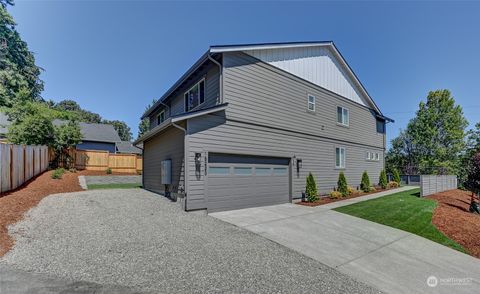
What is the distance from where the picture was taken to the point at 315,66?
512 inches

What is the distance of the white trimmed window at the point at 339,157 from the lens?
1405cm

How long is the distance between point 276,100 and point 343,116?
636 centimetres

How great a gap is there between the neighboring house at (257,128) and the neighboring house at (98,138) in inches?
638

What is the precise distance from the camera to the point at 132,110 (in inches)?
1705

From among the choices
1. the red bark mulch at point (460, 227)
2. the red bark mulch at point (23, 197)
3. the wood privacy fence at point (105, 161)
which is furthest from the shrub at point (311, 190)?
the wood privacy fence at point (105, 161)

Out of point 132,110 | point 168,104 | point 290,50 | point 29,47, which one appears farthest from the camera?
point 132,110

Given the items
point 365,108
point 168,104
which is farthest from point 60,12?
point 365,108

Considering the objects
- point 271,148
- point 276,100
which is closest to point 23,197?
point 271,148

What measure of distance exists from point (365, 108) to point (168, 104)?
45.7 feet

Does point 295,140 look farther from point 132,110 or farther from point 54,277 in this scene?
point 132,110

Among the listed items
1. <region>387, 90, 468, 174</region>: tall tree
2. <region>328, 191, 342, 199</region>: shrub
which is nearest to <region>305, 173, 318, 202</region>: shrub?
<region>328, 191, 342, 199</region>: shrub

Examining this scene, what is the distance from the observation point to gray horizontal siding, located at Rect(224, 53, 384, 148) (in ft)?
30.2

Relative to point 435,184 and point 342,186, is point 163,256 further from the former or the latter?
point 435,184

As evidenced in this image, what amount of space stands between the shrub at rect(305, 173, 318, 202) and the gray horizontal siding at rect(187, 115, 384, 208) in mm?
387
